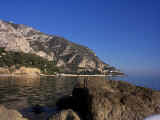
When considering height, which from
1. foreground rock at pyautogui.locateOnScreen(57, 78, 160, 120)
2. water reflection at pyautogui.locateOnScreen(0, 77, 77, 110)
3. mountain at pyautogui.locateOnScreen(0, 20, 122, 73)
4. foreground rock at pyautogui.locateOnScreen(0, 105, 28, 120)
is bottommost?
water reflection at pyautogui.locateOnScreen(0, 77, 77, 110)

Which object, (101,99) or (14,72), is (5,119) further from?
(14,72)

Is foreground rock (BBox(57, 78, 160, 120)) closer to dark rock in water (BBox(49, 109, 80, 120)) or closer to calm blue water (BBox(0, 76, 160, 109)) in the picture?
dark rock in water (BBox(49, 109, 80, 120))

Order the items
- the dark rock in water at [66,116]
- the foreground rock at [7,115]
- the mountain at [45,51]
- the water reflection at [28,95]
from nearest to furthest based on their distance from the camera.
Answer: the dark rock in water at [66,116], the foreground rock at [7,115], the water reflection at [28,95], the mountain at [45,51]

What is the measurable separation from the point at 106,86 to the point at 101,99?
97.4 inches

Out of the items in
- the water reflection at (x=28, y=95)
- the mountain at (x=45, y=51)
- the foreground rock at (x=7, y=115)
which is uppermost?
the mountain at (x=45, y=51)

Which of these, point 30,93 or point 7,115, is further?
point 30,93

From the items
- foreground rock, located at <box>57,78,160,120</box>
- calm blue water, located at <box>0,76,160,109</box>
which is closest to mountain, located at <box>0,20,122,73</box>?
calm blue water, located at <box>0,76,160,109</box>

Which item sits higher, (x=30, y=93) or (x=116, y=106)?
(x=116, y=106)

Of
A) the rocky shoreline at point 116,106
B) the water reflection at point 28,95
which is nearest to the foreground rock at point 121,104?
the rocky shoreline at point 116,106

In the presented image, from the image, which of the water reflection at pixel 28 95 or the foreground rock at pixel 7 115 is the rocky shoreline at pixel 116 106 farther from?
the water reflection at pixel 28 95

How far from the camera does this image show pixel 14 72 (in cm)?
8062

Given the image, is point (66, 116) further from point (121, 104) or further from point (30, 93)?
point (30, 93)

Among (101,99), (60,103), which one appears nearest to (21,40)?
(60,103)

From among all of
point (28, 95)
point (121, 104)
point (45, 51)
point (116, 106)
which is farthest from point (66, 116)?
point (45, 51)
